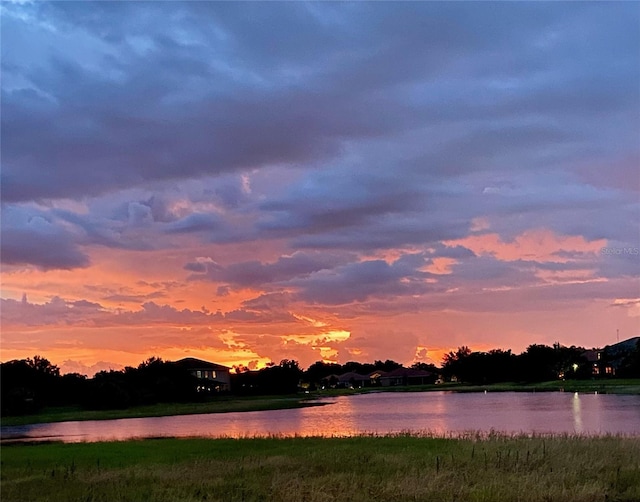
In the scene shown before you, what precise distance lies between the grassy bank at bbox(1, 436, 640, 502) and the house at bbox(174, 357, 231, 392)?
130 m

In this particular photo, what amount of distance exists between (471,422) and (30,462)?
3595 centimetres

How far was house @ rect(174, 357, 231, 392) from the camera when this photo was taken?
16530 centimetres

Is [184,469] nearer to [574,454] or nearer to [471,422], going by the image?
[574,454]

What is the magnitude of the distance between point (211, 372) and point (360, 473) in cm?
16165

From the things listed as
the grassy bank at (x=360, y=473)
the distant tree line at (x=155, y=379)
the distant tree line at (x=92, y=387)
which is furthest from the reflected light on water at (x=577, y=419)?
the distant tree line at (x=92, y=387)

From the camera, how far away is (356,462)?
1105 inches

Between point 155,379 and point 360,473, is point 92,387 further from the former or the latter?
point 360,473

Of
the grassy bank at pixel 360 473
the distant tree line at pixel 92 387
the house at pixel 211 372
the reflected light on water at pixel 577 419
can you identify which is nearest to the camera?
A: the grassy bank at pixel 360 473

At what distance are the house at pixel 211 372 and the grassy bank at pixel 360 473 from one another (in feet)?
425

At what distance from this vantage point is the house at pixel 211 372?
542 feet

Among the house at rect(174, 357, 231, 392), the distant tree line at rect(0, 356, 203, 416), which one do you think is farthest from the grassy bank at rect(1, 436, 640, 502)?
the house at rect(174, 357, 231, 392)

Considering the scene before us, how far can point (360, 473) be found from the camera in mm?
25188

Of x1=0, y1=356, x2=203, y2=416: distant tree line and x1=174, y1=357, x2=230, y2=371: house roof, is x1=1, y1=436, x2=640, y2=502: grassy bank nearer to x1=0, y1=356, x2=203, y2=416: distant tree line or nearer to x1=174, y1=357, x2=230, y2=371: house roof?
x1=0, y1=356, x2=203, y2=416: distant tree line

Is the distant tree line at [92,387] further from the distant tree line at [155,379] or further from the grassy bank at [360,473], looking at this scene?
the grassy bank at [360,473]
